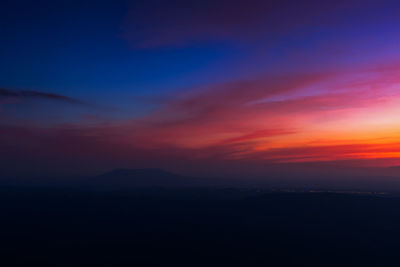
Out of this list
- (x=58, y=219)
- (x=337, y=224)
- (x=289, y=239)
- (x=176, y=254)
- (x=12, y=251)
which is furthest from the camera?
(x=58, y=219)

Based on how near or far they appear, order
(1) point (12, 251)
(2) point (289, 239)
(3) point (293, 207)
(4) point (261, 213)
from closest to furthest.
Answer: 1. (1) point (12, 251)
2. (2) point (289, 239)
3. (4) point (261, 213)
4. (3) point (293, 207)

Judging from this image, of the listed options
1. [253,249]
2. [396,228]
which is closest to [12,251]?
[253,249]

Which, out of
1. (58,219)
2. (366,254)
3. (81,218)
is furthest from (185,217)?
(366,254)

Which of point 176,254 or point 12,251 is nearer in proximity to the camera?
point 176,254

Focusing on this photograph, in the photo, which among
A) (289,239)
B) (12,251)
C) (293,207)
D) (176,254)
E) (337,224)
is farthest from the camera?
(293,207)

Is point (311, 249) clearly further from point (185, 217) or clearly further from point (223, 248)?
point (185, 217)

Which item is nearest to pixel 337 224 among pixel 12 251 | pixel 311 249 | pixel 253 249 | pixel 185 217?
pixel 311 249

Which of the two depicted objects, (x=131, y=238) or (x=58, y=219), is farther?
(x=58, y=219)

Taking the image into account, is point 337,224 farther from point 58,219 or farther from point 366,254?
point 58,219

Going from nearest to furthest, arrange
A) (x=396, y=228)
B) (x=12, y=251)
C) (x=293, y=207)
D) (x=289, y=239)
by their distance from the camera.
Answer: (x=12, y=251) → (x=289, y=239) → (x=396, y=228) → (x=293, y=207)
